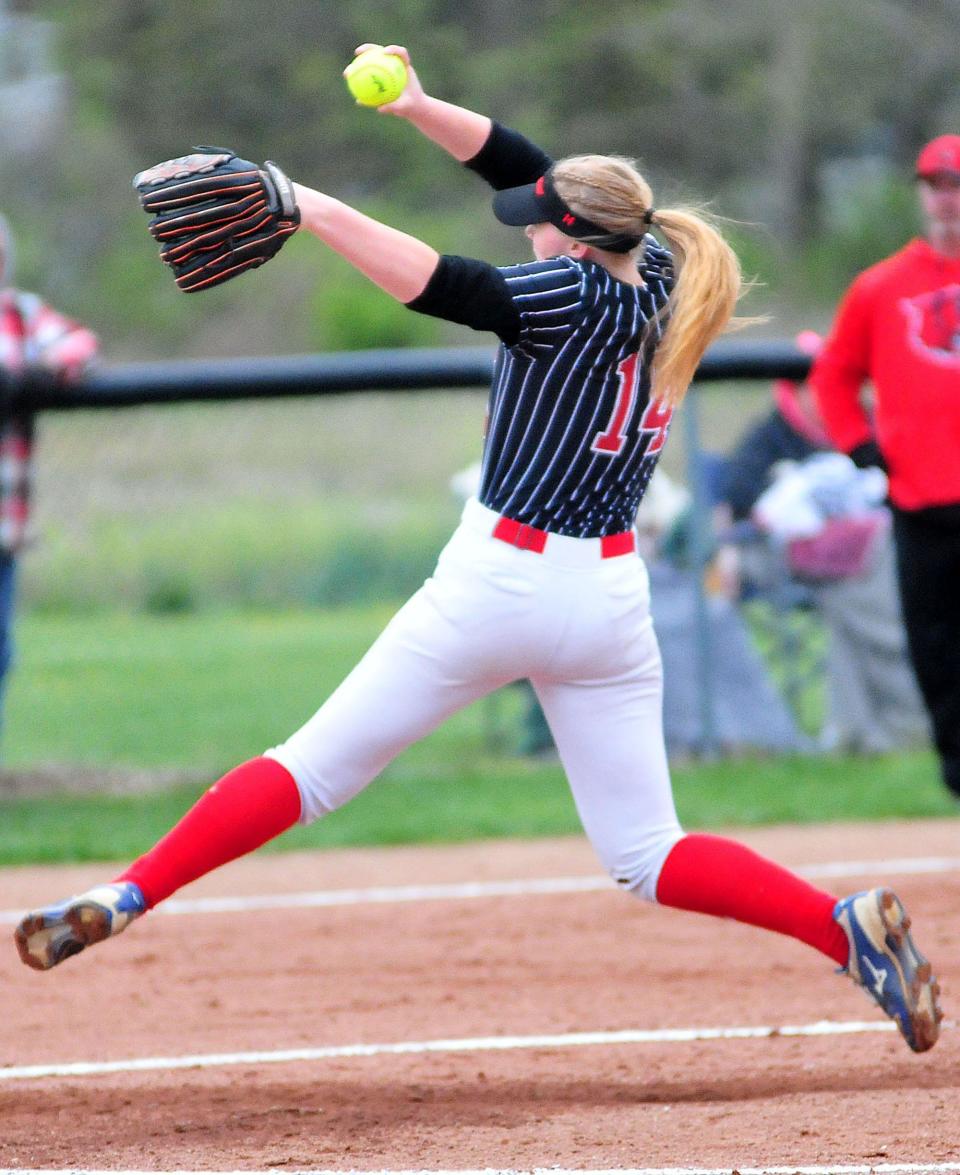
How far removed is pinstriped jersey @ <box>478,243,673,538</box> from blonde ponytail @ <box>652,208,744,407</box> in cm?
4

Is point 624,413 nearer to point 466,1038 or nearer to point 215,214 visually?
point 215,214

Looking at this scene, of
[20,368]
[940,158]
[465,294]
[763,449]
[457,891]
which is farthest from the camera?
[763,449]

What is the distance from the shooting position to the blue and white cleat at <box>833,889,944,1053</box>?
3.39 m

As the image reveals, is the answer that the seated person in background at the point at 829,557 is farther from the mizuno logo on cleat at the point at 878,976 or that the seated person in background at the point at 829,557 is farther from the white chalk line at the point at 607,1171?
the white chalk line at the point at 607,1171

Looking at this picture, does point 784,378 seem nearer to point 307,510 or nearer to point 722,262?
point 307,510

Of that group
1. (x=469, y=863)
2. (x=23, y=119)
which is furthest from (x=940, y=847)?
(x=23, y=119)

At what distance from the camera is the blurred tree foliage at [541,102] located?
111 feet

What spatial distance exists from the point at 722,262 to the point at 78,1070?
2.23m

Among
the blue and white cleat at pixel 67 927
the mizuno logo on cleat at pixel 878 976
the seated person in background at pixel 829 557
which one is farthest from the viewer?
the seated person in background at pixel 829 557

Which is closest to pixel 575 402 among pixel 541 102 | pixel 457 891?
pixel 457 891

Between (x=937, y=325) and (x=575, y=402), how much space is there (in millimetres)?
2345

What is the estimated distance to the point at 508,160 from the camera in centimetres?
380

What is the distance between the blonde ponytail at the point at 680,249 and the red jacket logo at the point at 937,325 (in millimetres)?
2056

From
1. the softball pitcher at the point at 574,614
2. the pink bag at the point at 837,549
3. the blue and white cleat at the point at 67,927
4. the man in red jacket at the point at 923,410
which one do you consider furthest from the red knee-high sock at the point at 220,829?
the pink bag at the point at 837,549
